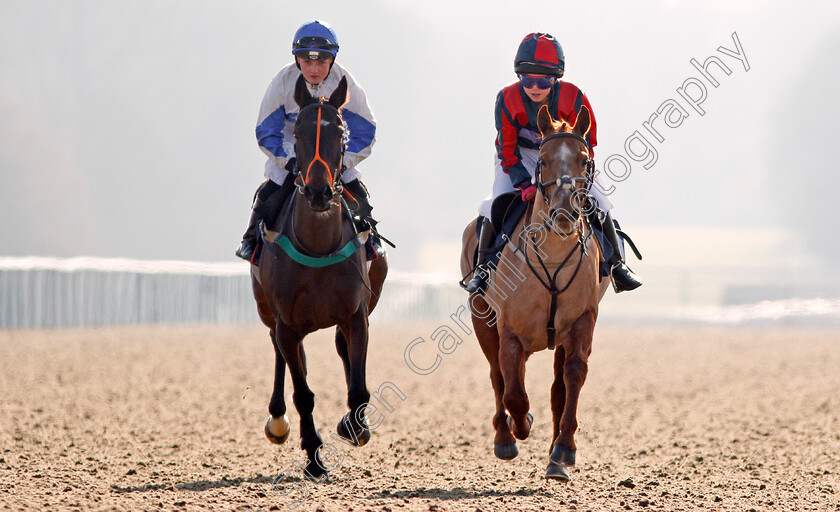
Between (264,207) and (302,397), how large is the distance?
5.29 feet

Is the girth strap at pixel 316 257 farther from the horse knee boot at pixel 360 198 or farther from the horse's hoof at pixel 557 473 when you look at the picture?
the horse's hoof at pixel 557 473

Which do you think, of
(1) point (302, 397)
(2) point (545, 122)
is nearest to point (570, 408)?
(2) point (545, 122)

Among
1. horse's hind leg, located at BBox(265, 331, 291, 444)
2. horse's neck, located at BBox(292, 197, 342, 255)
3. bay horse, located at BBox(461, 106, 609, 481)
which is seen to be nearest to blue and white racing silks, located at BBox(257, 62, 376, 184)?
horse's neck, located at BBox(292, 197, 342, 255)

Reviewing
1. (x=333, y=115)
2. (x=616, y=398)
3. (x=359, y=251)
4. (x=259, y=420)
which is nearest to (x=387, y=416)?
(x=259, y=420)

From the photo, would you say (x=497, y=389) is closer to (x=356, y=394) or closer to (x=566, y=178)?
(x=356, y=394)

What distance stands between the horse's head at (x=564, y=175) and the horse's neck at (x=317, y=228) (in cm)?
170

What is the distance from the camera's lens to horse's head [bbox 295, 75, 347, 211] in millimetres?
8227

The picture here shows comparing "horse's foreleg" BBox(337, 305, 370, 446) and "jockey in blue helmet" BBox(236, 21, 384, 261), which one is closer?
"horse's foreleg" BBox(337, 305, 370, 446)

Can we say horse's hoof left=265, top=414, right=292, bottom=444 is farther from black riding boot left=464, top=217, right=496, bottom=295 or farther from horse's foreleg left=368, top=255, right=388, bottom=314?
black riding boot left=464, top=217, right=496, bottom=295

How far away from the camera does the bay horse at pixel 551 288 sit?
811cm

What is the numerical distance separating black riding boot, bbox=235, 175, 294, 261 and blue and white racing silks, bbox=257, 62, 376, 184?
84 mm

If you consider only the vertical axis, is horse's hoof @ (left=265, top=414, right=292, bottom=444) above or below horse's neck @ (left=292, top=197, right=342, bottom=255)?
below

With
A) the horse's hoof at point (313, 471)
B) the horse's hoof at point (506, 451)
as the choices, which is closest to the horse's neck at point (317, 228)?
the horse's hoof at point (313, 471)

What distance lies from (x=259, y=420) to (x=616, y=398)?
20.0 feet
